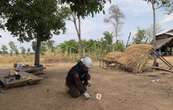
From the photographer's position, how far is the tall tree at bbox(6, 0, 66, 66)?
451 inches

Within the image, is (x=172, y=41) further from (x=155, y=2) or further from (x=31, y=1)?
(x=31, y=1)

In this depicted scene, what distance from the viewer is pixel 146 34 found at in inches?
2047

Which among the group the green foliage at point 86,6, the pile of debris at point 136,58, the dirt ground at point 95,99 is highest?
the green foliage at point 86,6

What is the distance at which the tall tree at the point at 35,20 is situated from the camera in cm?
1146

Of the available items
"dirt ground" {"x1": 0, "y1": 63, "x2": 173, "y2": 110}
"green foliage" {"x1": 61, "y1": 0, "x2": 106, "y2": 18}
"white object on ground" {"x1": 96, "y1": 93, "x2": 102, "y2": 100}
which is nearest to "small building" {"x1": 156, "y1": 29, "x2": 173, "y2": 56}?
"dirt ground" {"x1": 0, "y1": 63, "x2": 173, "y2": 110}

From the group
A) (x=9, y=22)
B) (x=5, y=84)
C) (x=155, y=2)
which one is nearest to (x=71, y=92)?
(x=5, y=84)

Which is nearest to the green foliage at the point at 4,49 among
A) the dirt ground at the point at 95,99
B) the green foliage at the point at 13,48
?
the green foliage at the point at 13,48

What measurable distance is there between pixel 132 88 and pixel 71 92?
2713 mm

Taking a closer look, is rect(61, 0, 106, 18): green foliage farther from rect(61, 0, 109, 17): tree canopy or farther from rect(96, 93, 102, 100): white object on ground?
rect(96, 93, 102, 100): white object on ground

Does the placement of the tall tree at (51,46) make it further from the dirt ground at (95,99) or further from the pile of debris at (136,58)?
the dirt ground at (95,99)

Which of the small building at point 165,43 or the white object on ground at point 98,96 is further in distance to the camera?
the small building at point 165,43

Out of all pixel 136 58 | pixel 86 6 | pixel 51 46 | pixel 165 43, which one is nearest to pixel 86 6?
pixel 86 6

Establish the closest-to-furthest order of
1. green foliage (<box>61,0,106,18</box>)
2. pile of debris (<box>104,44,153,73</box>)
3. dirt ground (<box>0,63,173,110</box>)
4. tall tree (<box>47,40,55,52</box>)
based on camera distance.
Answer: green foliage (<box>61,0,106,18</box>)
dirt ground (<box>0,63,173,110</box>)
pile of debris (<box>104,44,153,73</box>)
tall tree (<box>47,40,55,52</box>)

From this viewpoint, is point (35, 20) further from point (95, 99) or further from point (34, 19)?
point (95, 99)
